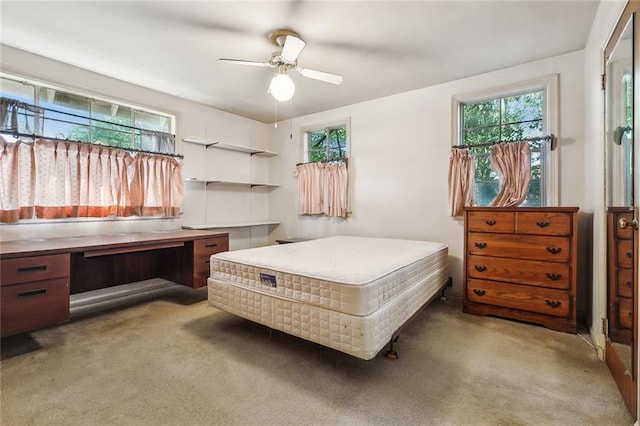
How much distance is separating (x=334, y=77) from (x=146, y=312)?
9.75 feet

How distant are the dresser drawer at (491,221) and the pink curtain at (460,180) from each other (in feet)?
1.52

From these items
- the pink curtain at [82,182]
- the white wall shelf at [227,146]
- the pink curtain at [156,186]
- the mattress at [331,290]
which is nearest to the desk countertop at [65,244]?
the pink curtain at [82,182]

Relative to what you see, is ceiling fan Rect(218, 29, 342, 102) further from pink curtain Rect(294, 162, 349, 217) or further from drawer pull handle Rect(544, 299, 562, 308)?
drawer pull handle Rect(544, 299, 562, 308)

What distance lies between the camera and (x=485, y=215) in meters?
2.80

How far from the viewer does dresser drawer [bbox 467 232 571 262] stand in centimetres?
245

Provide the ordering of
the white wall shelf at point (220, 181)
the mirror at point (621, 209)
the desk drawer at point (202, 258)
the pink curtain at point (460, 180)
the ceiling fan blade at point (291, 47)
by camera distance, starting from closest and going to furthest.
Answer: the mirror at point (621, 209), the ceiling fan blade at point (291, 47), the desk drawer at point (202, 258), the pink curtain at point (460, 180), the white wall shelf at point (220, 181)

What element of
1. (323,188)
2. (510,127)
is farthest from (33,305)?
(510,127)

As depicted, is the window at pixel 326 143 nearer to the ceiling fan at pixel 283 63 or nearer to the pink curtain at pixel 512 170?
the ceiling fan at pixel 283 63

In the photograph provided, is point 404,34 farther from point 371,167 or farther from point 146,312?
point 146,312

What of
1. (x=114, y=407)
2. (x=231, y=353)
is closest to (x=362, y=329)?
(x=231, y=353)

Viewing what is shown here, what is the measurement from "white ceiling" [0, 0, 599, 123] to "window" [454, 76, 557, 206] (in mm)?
355

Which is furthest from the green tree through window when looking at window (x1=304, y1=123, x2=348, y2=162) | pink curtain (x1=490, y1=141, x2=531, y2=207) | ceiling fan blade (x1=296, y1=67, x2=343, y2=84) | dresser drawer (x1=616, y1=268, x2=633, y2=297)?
dresser drawer (x1=616, y1=268, x2=633, y2=297)

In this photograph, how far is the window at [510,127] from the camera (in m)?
2.94

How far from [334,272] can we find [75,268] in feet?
9.14
